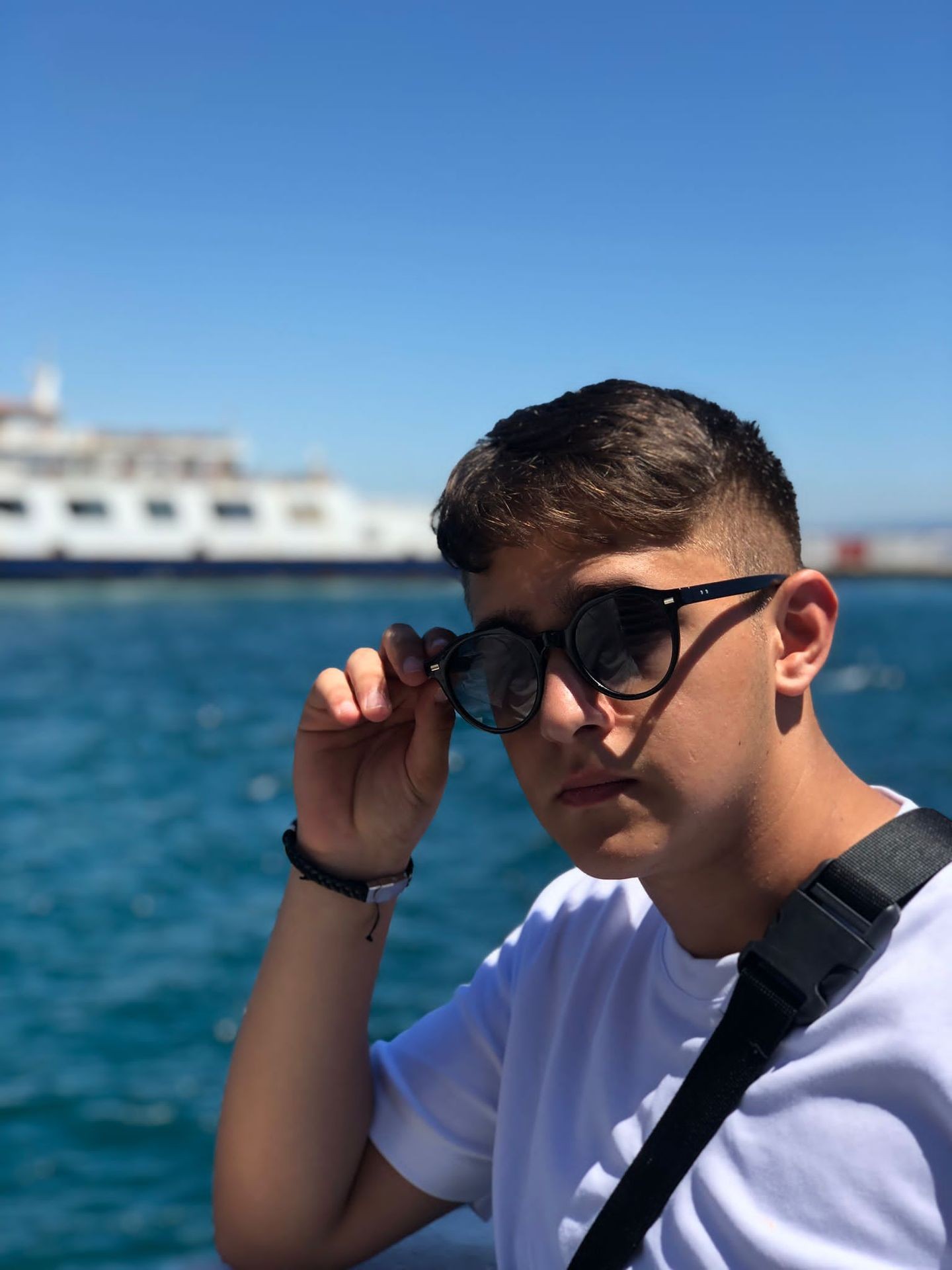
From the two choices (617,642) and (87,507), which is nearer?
(617,642)

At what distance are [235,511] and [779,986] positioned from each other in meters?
47.5

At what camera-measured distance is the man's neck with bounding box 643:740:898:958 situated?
1423 mm

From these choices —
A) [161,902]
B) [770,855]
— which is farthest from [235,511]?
[770,855]

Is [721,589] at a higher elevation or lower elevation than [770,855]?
higher

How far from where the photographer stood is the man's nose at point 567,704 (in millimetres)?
1422

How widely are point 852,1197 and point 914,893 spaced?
318 millimetres

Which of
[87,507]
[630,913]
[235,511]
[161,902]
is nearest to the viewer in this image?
[630,913]

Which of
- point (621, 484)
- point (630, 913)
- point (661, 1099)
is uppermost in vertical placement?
point (621, 484)

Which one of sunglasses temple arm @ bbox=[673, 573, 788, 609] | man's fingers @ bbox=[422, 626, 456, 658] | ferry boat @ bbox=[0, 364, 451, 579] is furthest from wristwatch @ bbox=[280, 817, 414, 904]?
ferry boat @ bbox=[0, 364, 451, 579]

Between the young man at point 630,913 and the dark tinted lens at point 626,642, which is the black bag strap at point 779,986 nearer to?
the young man at point 630,913

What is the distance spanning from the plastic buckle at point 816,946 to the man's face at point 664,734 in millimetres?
146

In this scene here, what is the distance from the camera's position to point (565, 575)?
56.9 inches

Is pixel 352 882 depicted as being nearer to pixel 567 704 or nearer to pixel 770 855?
pixel 567 704

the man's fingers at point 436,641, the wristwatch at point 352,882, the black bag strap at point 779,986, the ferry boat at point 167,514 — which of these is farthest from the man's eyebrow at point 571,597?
the ferry boat at point 167,514
